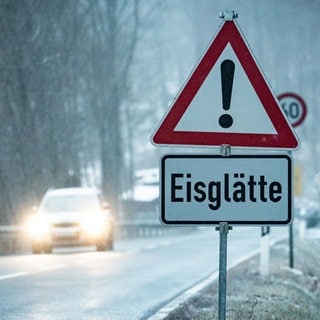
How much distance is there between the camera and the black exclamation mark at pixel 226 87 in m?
Answer: 6.92

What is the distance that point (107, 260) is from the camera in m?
22.3

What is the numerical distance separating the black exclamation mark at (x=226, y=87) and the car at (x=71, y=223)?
2085 centimetres

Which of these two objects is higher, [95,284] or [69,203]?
[95,284]

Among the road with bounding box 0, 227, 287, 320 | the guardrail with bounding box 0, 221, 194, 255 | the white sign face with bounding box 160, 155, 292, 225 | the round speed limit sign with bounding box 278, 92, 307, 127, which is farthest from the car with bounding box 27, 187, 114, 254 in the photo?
the white sign face with bounding box 160, 155, 292, 225

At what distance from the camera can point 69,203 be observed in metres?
28.8

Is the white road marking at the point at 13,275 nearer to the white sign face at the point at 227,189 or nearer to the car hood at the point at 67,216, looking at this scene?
the white sign face at the point at 227,189

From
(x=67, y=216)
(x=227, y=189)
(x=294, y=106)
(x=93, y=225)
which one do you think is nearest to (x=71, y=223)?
(x=67, y=216)

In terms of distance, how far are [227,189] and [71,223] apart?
20978 millimetres

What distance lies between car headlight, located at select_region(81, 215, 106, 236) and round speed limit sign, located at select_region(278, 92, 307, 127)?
1108 centimetres

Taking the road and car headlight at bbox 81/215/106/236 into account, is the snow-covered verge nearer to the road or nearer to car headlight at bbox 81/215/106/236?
the road

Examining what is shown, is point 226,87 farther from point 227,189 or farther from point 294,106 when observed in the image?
point 294,106

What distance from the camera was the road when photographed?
12.2 meters

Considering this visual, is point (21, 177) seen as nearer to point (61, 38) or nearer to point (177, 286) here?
point (61, 38)

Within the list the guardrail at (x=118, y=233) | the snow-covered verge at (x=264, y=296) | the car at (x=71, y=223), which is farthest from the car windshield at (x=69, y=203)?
the snow-covered verge at (x=264, y=296)
